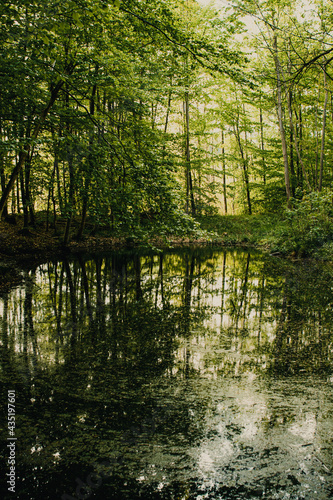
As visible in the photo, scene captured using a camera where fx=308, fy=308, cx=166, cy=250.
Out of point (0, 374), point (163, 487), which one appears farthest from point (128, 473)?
point (0, 374)

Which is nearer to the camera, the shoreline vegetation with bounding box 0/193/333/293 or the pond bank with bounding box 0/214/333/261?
the shoreline vegetation with bounding box 0/193/333/293

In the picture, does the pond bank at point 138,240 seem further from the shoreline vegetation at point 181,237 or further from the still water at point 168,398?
the still water at point 168,398

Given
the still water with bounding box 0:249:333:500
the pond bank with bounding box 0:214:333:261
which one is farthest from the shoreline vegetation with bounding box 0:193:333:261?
the still water with bounding box 0:249:333:500

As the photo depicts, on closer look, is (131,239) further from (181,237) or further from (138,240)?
(181,237)

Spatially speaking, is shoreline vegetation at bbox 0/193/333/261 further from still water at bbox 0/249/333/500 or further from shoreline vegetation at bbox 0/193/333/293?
still water at bbox 0/249/333/500

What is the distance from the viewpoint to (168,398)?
110 inches

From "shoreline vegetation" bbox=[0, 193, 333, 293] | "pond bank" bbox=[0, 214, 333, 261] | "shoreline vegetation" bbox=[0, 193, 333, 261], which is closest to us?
"shoreline vegetation" bbox=[0, 193, 333, 293]

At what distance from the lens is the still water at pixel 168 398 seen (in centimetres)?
190

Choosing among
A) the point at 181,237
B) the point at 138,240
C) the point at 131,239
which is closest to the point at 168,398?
the point at 181,237

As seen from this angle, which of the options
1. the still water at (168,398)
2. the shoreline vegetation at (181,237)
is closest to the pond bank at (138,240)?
the shoreline vegetation at (181,237)

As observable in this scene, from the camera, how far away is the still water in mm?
1898

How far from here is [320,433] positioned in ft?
7.57

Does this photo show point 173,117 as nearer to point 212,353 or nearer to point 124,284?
point 124,284

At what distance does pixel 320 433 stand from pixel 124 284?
6.04 meters
